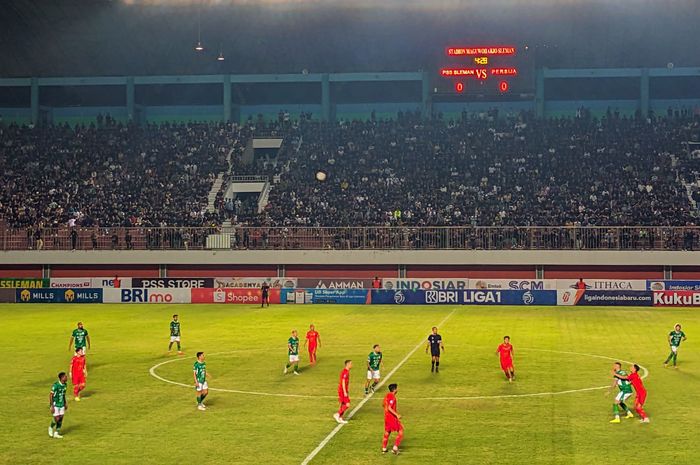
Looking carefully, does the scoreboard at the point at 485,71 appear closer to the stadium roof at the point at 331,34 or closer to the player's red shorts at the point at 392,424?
the stadium roof at the point at 331,34

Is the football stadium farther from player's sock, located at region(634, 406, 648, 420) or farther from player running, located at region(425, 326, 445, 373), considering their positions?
player's sock, located at region(634, 406, 648, 420)

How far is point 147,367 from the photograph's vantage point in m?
37.1

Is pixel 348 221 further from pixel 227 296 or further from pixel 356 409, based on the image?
pixel 356 409

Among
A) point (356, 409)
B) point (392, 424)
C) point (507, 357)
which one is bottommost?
point (356, 409)

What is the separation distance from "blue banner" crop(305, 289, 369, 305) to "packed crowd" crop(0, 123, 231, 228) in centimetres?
1106

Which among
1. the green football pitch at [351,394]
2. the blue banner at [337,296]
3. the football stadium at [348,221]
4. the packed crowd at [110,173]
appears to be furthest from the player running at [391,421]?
the packed crowd at [110,173]

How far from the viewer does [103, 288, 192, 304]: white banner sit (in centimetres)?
6662

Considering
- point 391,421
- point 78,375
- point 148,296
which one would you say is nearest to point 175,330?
point 78,375

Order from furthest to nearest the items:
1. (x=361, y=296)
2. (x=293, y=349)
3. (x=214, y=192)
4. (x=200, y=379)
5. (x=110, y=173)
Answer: (x=110, y=173) < (x=214, y=192) < (x=361, y=296) < (x=293, y=349) < (x=200, y=379)

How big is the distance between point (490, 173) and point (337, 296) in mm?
17970

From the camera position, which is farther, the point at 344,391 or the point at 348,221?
the point at 348,221

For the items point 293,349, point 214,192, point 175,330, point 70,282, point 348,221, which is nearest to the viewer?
point 293,349

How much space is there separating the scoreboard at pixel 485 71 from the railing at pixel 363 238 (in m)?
14.5

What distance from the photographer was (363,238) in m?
68.3
